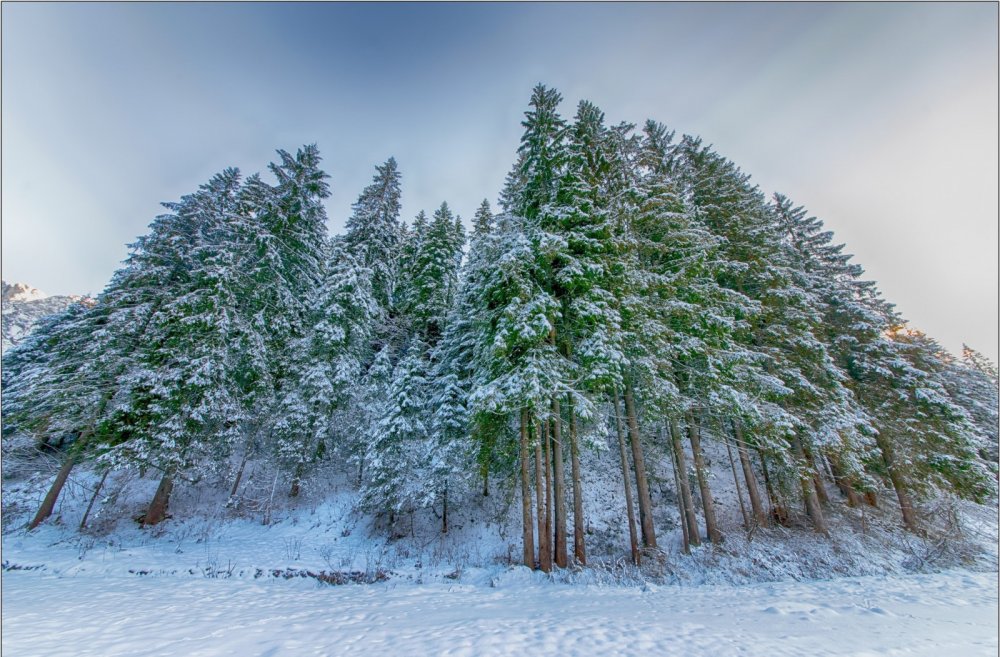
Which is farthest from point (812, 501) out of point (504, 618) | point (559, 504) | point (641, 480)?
point (504, 618)

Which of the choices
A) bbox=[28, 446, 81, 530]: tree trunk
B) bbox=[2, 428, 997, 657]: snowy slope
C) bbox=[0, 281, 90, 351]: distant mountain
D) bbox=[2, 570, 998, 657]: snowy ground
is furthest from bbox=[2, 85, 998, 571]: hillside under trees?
bbox=[0, 281, 90, 351]: distant mountain

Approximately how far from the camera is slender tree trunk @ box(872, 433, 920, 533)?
14188mm

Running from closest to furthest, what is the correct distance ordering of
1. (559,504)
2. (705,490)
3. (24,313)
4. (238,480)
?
(559,504) < (705,490) < (238,480) < (24,313)

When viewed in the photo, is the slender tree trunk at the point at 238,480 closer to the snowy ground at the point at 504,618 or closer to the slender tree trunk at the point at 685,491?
the snowy ground at the point at 504,618

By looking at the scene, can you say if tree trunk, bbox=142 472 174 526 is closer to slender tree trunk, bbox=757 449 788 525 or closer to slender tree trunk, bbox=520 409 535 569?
slender tree trunk, bbox=520 409 535 569

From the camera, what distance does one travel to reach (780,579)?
9.38 metres

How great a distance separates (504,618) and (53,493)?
20.6m

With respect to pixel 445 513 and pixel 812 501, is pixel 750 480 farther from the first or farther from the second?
pixel 445 513

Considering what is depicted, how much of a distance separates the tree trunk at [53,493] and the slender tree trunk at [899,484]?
32.8 m

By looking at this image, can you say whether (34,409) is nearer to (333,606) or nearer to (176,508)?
(176,508)

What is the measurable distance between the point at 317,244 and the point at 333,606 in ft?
55.4

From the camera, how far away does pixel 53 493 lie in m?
14.9

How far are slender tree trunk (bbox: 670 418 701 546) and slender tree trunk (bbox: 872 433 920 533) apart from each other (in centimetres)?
936

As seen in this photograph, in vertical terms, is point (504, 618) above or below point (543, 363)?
below
